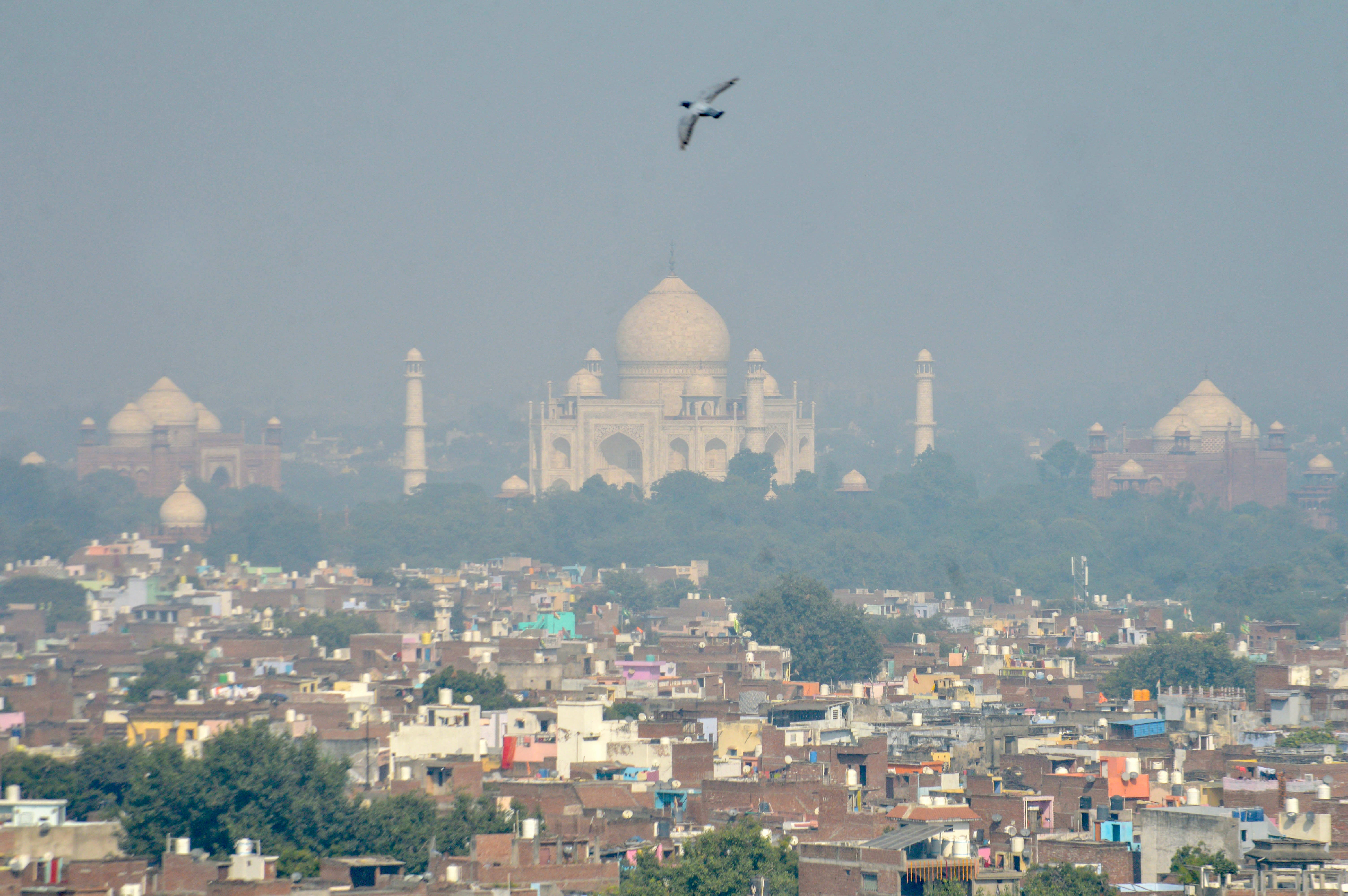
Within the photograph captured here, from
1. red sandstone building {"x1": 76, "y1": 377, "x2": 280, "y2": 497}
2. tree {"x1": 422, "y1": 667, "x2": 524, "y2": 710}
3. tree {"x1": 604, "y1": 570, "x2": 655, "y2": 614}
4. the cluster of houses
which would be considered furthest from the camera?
red sandstone building {"x1": 76, "y1": 377, "x2": 280, "y2": 497}

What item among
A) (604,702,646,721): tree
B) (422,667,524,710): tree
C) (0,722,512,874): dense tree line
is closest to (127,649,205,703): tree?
(422,667,524,710): tree

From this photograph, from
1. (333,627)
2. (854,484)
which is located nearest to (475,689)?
(333,627)

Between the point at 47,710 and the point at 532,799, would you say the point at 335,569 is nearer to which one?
the point at 47,710

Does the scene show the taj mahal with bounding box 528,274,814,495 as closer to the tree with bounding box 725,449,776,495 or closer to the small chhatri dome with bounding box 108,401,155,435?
the tree with bounding box 725,449,776,495

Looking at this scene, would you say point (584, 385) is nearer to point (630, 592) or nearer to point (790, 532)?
point (790, 532)

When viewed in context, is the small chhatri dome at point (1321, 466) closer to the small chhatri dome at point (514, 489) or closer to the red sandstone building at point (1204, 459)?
the red sandstone building at point (1204, 459)
